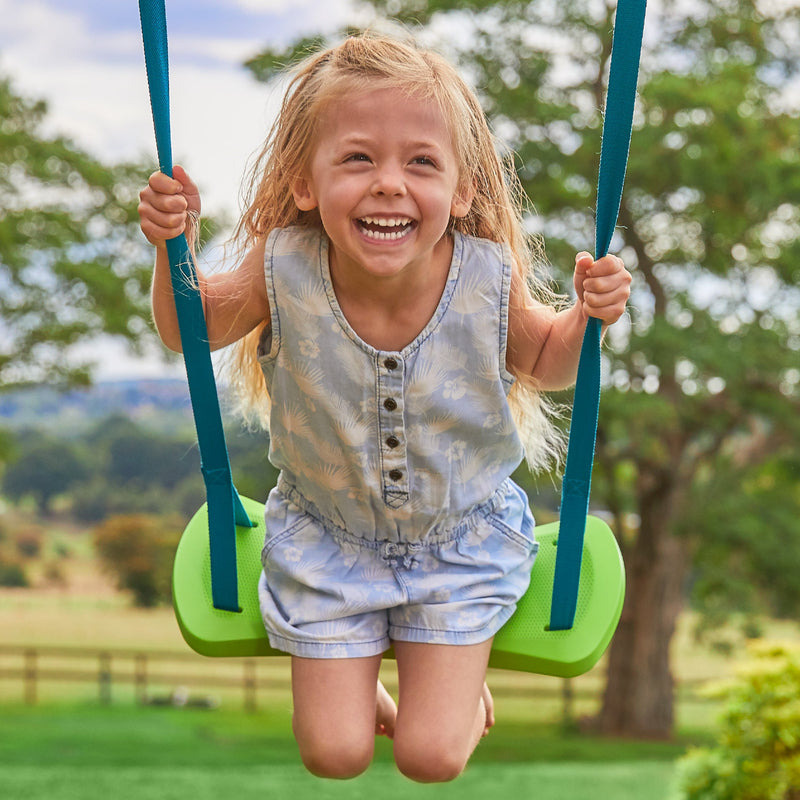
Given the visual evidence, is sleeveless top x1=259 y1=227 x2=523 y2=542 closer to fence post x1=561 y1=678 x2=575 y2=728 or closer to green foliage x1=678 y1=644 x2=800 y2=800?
green foliage x1=678 y1=644 x2=800 y2=800

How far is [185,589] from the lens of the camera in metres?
2.02

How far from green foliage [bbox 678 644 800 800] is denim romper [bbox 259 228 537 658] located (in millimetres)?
2847

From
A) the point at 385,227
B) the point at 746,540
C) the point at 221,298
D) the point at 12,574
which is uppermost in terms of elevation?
the point at 385,227

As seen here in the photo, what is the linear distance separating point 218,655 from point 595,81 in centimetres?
858

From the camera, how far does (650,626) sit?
1092cm

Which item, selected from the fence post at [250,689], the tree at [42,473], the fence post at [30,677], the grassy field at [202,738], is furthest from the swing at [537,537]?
the tree at [42,473]

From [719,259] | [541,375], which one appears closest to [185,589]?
[541,375]

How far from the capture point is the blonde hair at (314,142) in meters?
1.69

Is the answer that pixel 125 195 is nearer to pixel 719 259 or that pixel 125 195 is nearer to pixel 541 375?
pixel 719 259

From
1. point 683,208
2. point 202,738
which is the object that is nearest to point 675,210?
point 683,208

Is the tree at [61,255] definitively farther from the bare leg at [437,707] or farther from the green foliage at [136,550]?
the bare leg at [437,707]

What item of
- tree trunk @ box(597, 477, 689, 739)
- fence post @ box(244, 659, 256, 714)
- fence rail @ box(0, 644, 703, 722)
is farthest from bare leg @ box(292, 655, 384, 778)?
fence post @ box(244, 659, 256, 714)

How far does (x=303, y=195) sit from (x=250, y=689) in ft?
40.2

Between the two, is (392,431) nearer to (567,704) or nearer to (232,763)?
(232,763)
